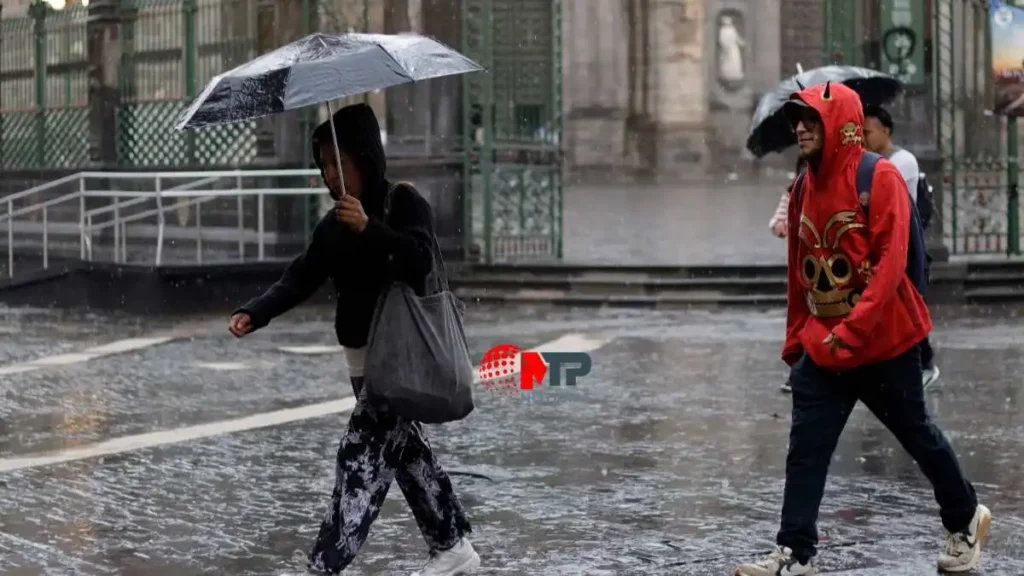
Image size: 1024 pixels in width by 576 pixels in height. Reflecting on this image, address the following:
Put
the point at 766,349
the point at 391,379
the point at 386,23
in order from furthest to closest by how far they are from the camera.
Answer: the point at 386,23 → the point at 766,349 → the point at 391,379

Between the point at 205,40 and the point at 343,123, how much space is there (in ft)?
49.5

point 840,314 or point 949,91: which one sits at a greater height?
point 949,91

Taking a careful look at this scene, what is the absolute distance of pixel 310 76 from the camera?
5.95m

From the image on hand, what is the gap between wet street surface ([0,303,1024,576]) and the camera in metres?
7.39

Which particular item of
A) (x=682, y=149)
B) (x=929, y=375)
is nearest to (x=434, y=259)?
(x=929, y=375)

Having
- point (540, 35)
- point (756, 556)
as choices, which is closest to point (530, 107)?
point (540, 35)

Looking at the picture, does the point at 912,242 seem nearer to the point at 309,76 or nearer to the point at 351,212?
the point at 351,212

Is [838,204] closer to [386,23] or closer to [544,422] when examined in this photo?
[544,422]

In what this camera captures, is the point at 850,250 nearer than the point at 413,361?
A: No

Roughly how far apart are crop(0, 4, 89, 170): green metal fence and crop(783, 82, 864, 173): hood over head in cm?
1739

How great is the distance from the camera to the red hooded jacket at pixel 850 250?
638cm

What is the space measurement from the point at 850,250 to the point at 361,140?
1.74m

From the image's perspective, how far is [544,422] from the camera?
10.8 metres

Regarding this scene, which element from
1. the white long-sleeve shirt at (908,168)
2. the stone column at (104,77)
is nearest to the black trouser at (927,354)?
the white long-sleeve shirt at (908,168)
